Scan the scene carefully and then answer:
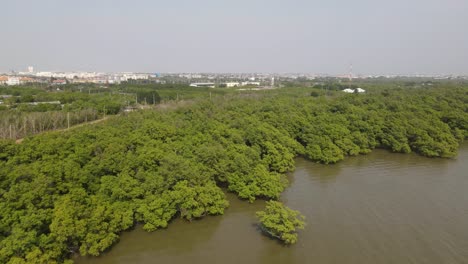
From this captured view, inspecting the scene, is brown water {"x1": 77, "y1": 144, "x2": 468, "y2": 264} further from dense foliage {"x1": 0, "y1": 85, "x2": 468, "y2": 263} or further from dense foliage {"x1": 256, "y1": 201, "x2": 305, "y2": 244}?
dense foliage {"x1": 0, "y1": 85, "x2": 468, "y2": 263}

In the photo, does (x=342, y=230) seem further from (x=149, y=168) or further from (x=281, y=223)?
(x=149, y=168)

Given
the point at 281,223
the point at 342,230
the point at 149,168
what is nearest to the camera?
the point at 281,223

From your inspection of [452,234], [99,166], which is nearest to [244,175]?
[99,166]

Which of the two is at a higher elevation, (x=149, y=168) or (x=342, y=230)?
(x=149, y=168)

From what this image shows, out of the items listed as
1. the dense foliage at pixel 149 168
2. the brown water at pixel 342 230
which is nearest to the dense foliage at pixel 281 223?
the brown water at pixel 342 230

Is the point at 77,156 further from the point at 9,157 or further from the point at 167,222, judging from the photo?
the point at 167,222

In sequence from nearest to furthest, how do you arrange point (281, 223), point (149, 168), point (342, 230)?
point (281, 223) → point (342, 230) → point (149, 168)

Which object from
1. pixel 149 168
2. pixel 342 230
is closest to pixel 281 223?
pixel 342 230

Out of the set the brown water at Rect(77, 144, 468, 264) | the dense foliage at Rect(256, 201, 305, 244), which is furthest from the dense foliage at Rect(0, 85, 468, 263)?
the dense foliage at Rect(256, 201, 305, 244)
